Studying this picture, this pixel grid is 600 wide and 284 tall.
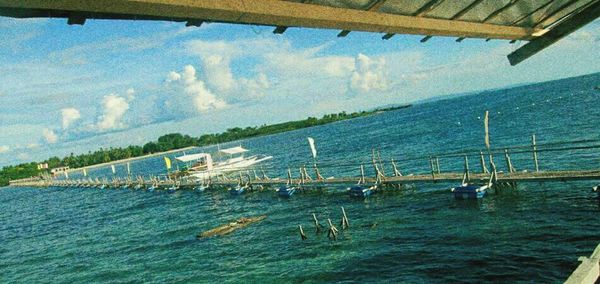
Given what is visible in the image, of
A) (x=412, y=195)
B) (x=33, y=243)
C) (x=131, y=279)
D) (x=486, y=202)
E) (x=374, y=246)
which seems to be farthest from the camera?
(x=33, y=243)

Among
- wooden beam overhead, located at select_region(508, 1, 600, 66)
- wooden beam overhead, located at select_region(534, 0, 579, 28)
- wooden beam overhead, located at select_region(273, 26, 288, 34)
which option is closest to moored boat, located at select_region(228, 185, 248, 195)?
wooden beam overhead, located at select_region(508, 1, 600, 66)

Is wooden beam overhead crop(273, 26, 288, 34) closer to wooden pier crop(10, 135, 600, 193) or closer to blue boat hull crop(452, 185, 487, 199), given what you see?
wooden pier crop(10, 135, 600, 193)

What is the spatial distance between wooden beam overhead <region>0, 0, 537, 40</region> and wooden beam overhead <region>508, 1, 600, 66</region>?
6.57 feet

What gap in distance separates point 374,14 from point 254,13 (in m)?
1.74

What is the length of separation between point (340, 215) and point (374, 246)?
22.5 ft

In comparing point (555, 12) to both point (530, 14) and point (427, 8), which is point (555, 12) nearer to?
point (530, 14)

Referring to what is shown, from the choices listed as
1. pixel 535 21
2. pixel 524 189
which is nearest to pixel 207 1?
pixel 535 21

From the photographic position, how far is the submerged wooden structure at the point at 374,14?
3078 mm

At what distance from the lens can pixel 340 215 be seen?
27000 mm

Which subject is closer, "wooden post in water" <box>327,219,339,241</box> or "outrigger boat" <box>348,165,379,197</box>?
"wooden post in water" <box>327,219,339,241</box>

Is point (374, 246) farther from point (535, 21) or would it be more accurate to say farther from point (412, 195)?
point (535, 21)

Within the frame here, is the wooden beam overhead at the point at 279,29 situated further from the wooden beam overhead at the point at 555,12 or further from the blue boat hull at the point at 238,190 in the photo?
the blue boat hull at the point at 238,190

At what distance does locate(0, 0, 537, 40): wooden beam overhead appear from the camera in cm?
294

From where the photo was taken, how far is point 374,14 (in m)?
4.88
